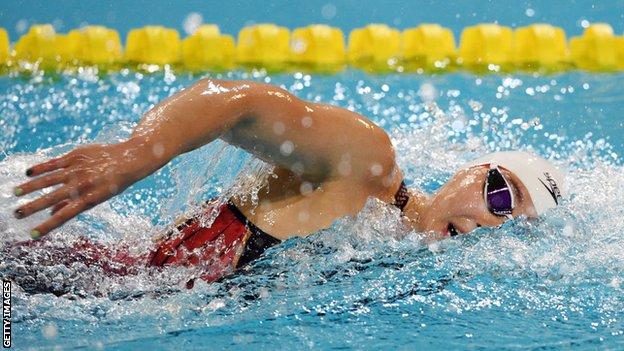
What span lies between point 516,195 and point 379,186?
1.16 feet

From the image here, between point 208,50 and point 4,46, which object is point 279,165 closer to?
point 208,50

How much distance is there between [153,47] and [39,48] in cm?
58

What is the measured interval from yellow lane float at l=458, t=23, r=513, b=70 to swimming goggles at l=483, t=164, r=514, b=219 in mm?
2398

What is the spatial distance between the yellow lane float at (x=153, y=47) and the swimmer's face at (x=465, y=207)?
103 inches

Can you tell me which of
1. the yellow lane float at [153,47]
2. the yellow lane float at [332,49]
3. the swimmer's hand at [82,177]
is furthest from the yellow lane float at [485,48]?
the swimmer's hand at [82,177]

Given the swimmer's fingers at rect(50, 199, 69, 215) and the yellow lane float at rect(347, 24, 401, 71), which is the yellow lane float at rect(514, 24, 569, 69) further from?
the swimmer's fingers at rect(50, 199, 69, 215)

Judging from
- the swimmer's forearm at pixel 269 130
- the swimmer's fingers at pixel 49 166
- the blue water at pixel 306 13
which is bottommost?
the swimmer's fingers at pixel 49 166

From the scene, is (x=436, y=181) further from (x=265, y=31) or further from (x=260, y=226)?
(x=265, y=31)

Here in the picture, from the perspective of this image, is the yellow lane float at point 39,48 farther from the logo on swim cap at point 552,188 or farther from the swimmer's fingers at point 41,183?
the swimmer's fingers at point 41,183

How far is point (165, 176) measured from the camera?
11.7ft

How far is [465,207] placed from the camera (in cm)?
215

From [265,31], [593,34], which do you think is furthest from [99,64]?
[593,34]

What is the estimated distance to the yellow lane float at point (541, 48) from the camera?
4508 millimetres

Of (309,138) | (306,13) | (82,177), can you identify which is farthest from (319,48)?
(82,177)
